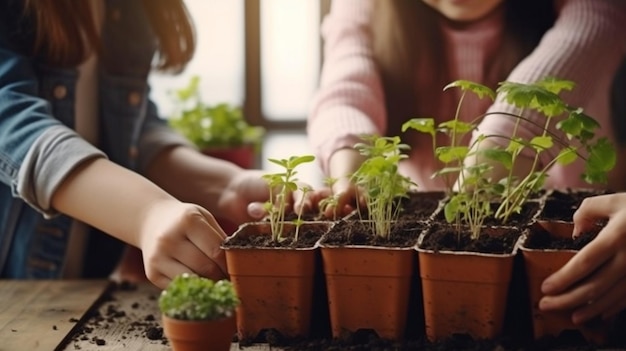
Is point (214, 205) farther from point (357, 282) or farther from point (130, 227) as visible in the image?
point (357, 282)

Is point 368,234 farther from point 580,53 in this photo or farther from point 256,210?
point 580,53

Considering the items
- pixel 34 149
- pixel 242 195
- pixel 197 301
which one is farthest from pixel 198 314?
pixel 242 195

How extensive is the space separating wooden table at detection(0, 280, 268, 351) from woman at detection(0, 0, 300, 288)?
109 mm

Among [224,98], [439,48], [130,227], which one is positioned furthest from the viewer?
[224,98]

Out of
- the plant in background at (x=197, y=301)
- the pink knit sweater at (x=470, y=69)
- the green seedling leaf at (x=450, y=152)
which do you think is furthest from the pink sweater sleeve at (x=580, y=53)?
the plant in background at (x=197, y=301)

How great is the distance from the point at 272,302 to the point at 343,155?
45 cm

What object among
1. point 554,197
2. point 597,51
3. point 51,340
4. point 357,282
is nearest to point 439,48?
point 597,51

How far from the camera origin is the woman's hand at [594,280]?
97 centimetres

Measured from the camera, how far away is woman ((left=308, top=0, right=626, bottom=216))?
4.97 ft

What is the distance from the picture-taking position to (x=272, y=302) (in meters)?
1.07

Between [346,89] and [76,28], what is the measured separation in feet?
1.78

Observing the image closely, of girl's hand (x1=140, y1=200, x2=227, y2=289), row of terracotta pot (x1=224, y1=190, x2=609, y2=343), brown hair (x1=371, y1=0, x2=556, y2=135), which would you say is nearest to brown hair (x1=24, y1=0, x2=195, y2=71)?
brown hair (x1=371, y1=0, x2=556, y2=135)

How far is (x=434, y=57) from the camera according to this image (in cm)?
169

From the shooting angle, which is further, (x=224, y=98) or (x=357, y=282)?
(x=224, y=98)
